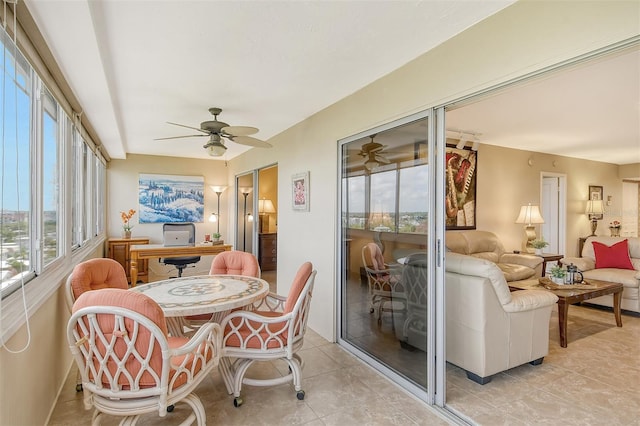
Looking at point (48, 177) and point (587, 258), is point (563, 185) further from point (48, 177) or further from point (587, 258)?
point (48, 177)

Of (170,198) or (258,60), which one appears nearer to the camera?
(258,60)

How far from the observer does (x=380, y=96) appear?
9.39ft

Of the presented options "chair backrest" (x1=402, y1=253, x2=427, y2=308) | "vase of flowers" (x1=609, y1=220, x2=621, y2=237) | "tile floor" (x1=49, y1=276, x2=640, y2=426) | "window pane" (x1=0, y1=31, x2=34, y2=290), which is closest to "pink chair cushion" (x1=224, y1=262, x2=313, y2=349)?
"tile floor" (x1=49, y1=276, x2=640, y2=426)

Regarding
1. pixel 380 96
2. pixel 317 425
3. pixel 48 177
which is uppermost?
pixel 380 96

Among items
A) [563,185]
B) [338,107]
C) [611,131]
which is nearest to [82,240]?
[338,107]

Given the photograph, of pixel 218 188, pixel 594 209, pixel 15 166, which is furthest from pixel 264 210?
pixel 594 209

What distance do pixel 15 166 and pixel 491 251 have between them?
5.55 m

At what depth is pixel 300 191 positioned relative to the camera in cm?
413

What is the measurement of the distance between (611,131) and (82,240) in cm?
693

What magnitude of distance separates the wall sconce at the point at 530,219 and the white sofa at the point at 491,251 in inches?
24.4

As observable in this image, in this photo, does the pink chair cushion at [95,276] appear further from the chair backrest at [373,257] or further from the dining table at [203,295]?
the chair backrest at [373,257]

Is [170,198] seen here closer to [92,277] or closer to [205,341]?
[92,277]

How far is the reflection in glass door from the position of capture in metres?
2.51

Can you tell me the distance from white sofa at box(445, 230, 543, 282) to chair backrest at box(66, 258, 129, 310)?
403 centimetres
